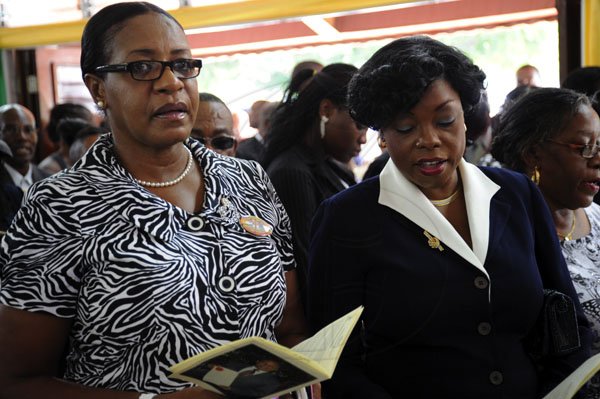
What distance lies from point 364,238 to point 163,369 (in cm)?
65

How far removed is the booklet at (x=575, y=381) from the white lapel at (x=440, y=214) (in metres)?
0.34

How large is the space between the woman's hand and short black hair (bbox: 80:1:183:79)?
0.85 m

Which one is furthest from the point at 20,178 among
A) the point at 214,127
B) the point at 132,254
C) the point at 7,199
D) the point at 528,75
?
the point at 132,254

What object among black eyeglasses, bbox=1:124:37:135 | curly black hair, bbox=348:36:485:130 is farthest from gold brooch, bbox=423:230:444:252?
black eyeglasses, bbox=1:124:37:135

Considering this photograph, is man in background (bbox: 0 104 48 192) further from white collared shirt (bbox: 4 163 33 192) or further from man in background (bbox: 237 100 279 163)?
man in background (bbox: 237 100 279 163)

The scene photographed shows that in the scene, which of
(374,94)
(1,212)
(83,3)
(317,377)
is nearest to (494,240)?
(374,94)

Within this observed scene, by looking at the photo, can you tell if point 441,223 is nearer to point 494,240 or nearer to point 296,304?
point 494,240

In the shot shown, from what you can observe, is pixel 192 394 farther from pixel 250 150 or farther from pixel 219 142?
pixel 250 150

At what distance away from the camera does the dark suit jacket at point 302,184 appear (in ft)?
11.6

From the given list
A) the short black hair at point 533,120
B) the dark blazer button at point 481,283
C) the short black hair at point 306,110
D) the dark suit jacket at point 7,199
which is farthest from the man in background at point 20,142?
the dark blazer button at point 481,283

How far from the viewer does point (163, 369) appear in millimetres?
1896

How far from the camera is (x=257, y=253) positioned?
2.06 metres

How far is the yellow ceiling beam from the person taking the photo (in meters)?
5.90

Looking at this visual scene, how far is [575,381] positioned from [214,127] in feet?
8.19
